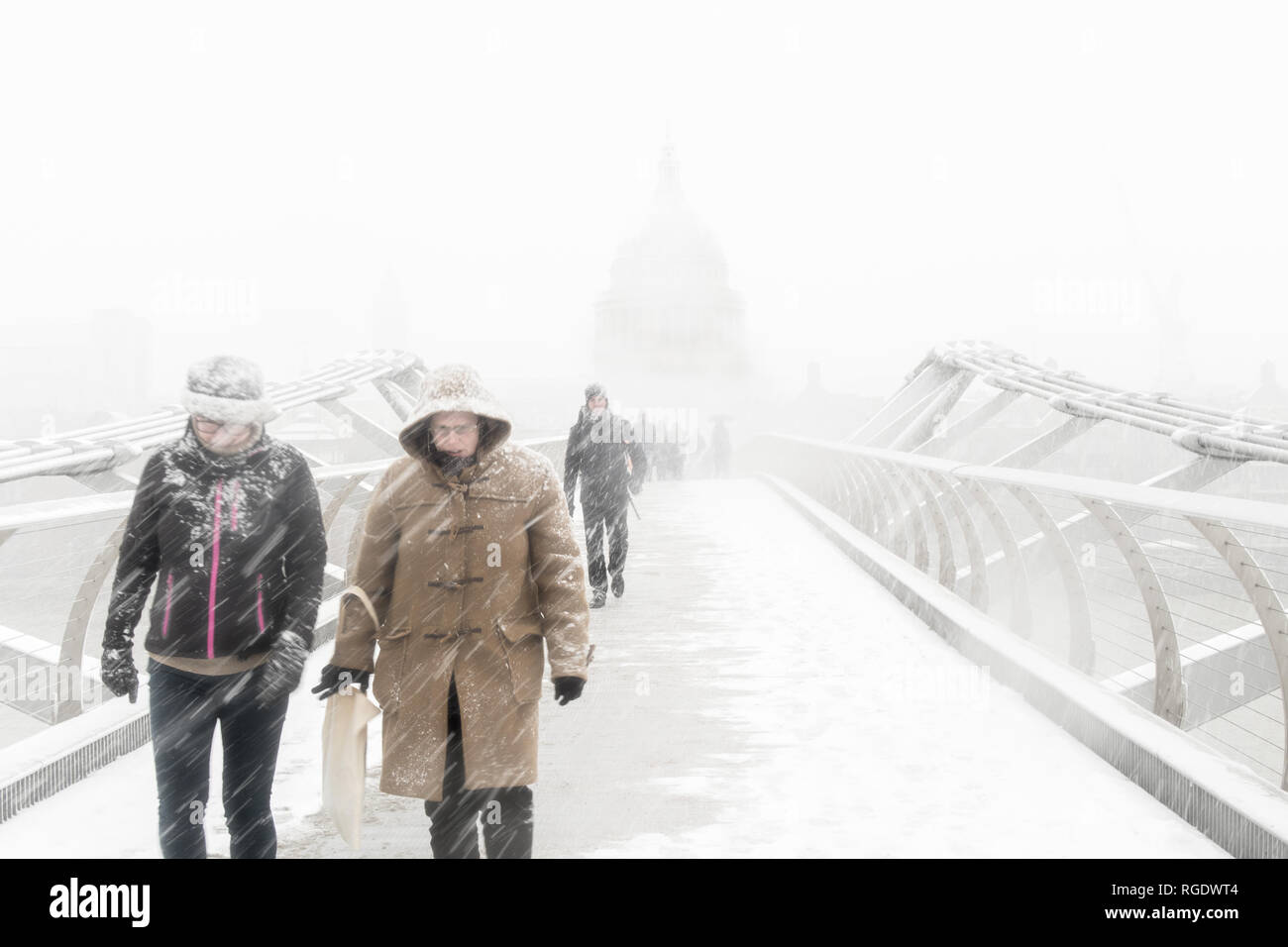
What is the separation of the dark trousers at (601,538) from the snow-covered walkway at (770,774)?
1.20 m

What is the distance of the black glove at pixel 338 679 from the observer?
283 cm

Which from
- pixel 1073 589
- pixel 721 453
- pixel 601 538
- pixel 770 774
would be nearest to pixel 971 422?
pixel 601 538

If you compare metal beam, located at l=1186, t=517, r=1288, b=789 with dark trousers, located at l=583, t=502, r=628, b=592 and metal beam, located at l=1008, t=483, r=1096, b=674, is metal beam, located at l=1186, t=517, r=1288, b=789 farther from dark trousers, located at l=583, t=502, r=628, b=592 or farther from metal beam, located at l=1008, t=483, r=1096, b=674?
dark trousers, located at l=583, t=502, r=628, b=592

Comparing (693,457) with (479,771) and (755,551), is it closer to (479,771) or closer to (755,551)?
(755,551)

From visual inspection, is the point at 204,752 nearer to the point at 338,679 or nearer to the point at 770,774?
the point at 338,679

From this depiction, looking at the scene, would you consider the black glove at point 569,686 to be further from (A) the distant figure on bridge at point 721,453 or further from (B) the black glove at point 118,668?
(A) the distant figure on bridge at point 721,453

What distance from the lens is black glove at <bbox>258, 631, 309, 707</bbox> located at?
288cm

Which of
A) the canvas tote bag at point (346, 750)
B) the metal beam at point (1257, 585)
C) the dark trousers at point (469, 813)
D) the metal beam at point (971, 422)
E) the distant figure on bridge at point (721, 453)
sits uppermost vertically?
the metal beam at point (1257, 585)

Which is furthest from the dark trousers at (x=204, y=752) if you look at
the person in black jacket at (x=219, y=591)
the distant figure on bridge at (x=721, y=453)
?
the distant figure on bridge at (x=721, y=453)

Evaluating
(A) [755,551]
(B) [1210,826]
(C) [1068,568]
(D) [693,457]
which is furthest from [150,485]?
(D) [693,457]

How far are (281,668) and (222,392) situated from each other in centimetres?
70

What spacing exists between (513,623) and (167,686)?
864 mm

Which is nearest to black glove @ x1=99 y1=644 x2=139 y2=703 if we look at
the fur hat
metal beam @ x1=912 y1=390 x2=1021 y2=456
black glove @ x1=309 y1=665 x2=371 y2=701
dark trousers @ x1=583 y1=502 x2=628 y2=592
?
black glove @ x1=309 y1=665 x2=371 y2=701

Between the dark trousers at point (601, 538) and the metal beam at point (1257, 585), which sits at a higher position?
the metal beam at point (1257, 585)
